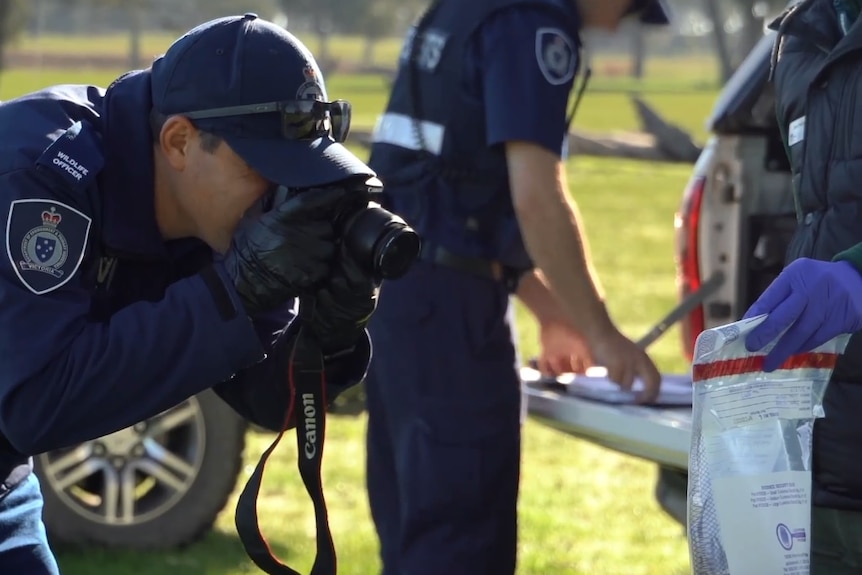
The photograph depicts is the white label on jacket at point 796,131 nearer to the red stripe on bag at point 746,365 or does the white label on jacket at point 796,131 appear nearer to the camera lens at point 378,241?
the red stripe on bag at point 746,365

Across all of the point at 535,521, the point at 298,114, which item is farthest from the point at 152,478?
the point at 298,114

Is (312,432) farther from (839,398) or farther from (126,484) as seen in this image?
(126,484)

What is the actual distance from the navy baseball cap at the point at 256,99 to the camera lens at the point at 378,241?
74 millimetres

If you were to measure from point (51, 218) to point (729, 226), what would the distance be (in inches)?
88.1

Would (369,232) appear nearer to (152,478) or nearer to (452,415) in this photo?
(452,415)

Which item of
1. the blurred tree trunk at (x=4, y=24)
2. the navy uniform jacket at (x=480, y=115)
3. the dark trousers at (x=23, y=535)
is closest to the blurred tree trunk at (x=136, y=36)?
the blurred tree trunk at (x=4, y=24)

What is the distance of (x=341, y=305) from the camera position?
2422mm

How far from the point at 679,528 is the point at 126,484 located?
201 centimetres

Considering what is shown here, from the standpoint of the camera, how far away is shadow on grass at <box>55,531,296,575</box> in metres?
4.76

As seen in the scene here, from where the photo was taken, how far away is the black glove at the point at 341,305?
2.34 meters

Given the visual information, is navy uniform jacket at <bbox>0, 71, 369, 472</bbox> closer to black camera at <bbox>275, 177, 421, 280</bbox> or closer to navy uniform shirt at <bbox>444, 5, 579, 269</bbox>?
black camera at <bbox>275, 177, 421, 280</bbox>

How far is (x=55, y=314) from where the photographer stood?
2201 millimetres

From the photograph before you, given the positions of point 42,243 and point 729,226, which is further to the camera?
point 729,226

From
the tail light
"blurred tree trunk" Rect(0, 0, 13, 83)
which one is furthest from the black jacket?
"blurred tree trunk" Rect(0, 0, 13, 83)
